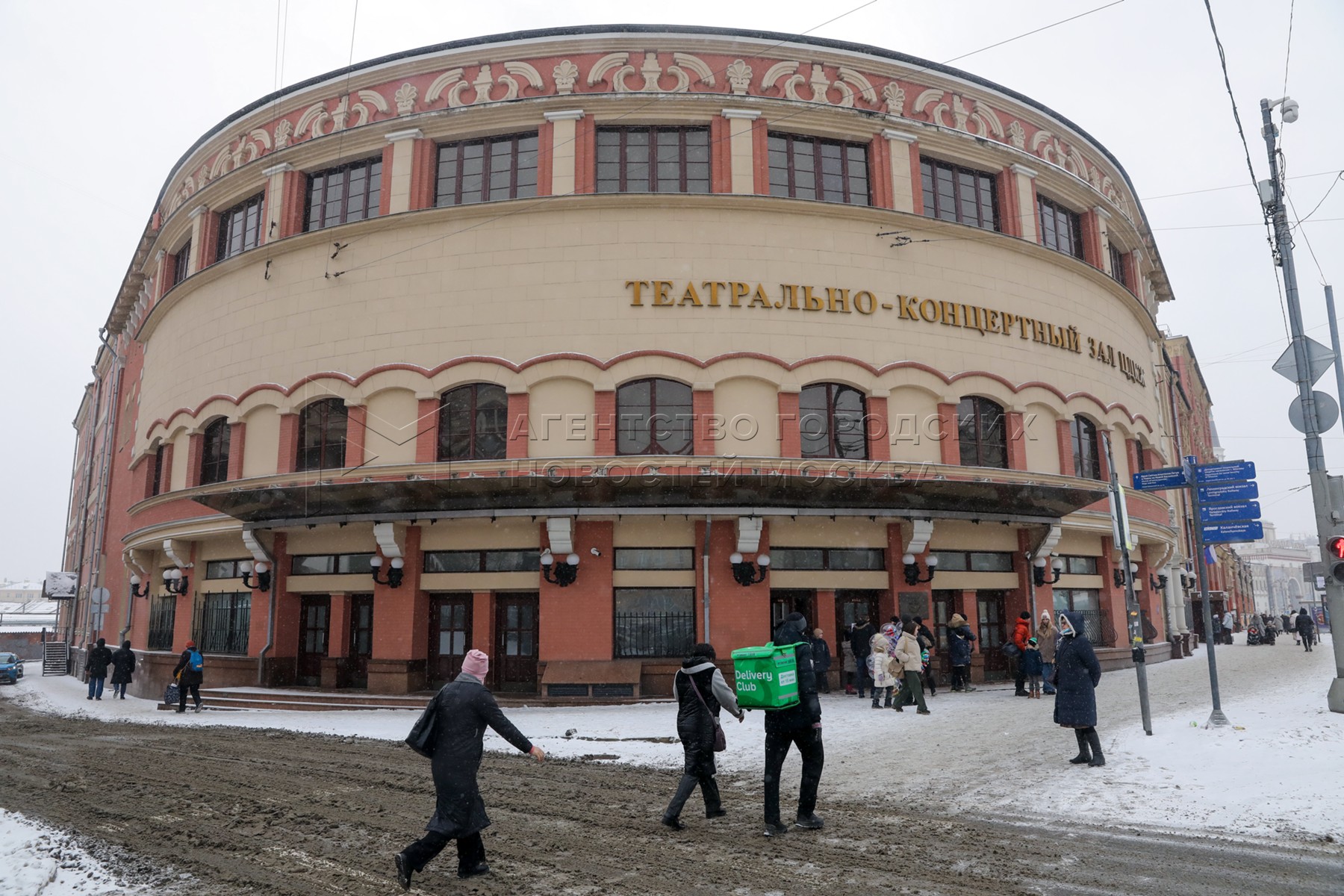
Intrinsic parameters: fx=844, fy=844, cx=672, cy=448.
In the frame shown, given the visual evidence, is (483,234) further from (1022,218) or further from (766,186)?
(1022,218)

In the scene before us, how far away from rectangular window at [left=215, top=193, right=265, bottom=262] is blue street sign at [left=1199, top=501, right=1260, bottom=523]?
76.2 ft

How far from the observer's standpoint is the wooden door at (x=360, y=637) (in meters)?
20.3

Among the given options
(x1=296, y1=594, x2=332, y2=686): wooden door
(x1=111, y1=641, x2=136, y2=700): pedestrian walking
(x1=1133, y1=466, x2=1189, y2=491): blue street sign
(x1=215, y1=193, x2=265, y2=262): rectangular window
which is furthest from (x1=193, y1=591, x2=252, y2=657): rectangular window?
(x1=1133, y1=466, x2=1189, y2=491): blue street sign

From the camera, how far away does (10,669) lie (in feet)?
121

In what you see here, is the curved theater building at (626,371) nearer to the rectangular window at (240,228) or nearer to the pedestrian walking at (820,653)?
the rectangular window at (240,228)

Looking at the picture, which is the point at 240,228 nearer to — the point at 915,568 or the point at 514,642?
the point at 514,642

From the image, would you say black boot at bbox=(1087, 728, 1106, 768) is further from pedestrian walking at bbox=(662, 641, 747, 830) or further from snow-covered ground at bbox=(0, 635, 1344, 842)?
pedestrian walking at bbox=(662, 641, 747, 830)

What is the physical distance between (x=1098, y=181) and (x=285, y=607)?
26.7 m

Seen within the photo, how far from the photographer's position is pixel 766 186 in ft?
67.7

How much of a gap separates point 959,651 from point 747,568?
16.4 feet

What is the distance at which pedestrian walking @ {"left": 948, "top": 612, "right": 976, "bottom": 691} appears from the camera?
18.5 meters

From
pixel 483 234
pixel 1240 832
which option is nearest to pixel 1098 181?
pixel 483 234

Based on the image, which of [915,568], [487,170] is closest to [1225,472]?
[915,568]

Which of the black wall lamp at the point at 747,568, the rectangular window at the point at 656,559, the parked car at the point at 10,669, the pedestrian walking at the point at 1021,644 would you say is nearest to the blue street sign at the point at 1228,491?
the pedestrian walking at the point at 1021,644
